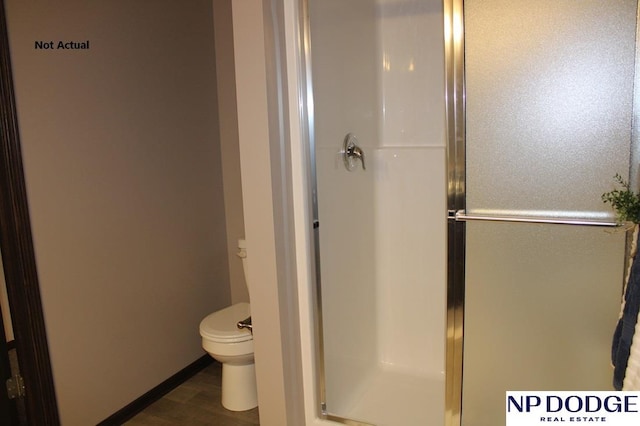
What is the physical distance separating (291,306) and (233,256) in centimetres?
130

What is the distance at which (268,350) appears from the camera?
80.9 inches

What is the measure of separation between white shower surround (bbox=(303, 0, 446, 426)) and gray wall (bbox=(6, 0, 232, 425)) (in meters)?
1.08

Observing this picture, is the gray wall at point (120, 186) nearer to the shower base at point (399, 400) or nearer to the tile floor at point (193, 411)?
the tile floor at point (193, 411)

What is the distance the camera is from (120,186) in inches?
99.0

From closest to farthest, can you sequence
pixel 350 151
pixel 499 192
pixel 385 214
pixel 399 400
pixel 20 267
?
pixel 499 192, pixel 20 267, pixel 350 151, pixel 399 400, pixel 385 214

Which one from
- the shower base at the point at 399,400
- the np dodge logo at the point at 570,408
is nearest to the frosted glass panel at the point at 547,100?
the np dodge logo at the point at 570,408

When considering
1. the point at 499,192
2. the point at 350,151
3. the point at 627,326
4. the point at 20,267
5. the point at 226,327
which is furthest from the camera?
the point at 226,327

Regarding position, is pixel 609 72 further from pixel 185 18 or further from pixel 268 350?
pixel 185 18

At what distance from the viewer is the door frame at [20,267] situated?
6.62ft

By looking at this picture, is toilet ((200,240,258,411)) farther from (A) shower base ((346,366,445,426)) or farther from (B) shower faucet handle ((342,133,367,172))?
(B) shower faucet handle ((342,133,367,172))

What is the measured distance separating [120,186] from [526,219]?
189 cm

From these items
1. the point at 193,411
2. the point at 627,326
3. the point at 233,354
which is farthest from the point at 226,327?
the point at 627,326

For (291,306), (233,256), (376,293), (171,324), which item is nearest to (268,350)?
(291,306)

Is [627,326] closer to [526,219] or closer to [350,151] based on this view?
[526,219]
